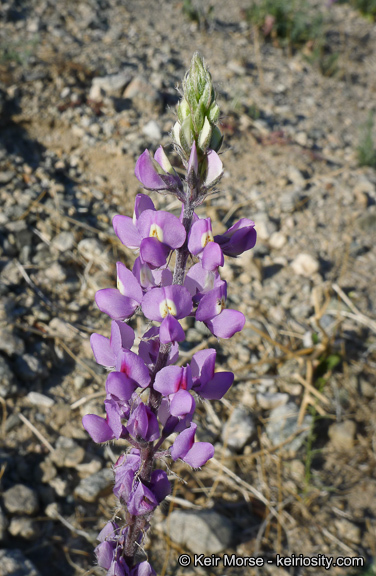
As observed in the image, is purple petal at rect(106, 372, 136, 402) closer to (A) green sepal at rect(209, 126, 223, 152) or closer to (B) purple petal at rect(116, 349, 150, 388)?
(B) purple petal at rect(116, 349, 150, 388)

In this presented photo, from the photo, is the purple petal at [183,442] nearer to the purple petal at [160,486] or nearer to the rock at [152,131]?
the purple petal at [160,486]

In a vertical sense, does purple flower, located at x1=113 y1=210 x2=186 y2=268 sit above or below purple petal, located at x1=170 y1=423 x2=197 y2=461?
above

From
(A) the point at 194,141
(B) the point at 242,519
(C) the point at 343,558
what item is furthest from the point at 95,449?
(A) the point at 194,141

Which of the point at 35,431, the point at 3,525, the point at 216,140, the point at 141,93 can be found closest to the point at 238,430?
the point at 35,431

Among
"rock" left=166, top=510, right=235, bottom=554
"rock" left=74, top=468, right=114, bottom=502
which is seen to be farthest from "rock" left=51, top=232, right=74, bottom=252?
Answer: "rock" left=166, top=510, right=235, bottom=554

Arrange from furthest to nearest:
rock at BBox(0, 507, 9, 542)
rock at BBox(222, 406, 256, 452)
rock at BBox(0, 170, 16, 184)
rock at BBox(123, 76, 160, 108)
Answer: rock at BBox(123, 76, 160, 108)
rock at BBox(0, 170, 16, 184)
rock at BBox(222, 406, 256, 452)
rock at BBox(0, 507, 9, 542)

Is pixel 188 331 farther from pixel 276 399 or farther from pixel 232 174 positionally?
pixel 232 174

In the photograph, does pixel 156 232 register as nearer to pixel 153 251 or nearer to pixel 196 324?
pixel 153 251
